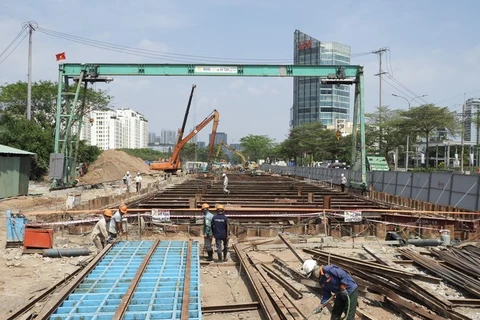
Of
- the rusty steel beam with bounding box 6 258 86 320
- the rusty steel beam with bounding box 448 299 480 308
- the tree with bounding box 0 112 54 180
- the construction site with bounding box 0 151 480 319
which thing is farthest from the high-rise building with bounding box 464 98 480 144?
the rusty steel beam with bounding box 6 258 86 320

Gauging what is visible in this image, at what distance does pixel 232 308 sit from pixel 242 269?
2.43m

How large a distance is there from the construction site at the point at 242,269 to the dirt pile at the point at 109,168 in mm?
26419

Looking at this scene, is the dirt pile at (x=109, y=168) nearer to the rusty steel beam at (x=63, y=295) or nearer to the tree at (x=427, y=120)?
the rusty steel beam at (x=63, y=295)

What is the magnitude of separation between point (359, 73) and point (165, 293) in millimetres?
23309

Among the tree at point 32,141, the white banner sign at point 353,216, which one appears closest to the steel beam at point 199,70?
the tree at point 32,141

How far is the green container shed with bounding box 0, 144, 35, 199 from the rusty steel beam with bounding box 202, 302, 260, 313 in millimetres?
18103

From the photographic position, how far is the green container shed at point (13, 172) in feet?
67.5

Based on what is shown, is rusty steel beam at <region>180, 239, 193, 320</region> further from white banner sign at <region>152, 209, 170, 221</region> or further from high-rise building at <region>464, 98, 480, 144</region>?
high-rise building at <region>464, 98, 480, 144</region>

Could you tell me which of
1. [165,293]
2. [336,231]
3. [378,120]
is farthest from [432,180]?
[378,120]

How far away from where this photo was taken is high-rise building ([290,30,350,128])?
408 ft

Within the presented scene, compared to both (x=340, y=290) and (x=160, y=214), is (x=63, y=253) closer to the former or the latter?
(x=160, y=214)

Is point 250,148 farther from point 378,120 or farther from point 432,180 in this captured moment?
point 432,180

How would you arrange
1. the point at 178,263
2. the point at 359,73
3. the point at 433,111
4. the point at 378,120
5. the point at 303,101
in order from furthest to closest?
the point at 303,101 → the point at 378,120 → the point at 433,111 → the point at 359,73 → the point at 178,263

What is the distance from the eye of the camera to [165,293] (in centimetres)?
688
